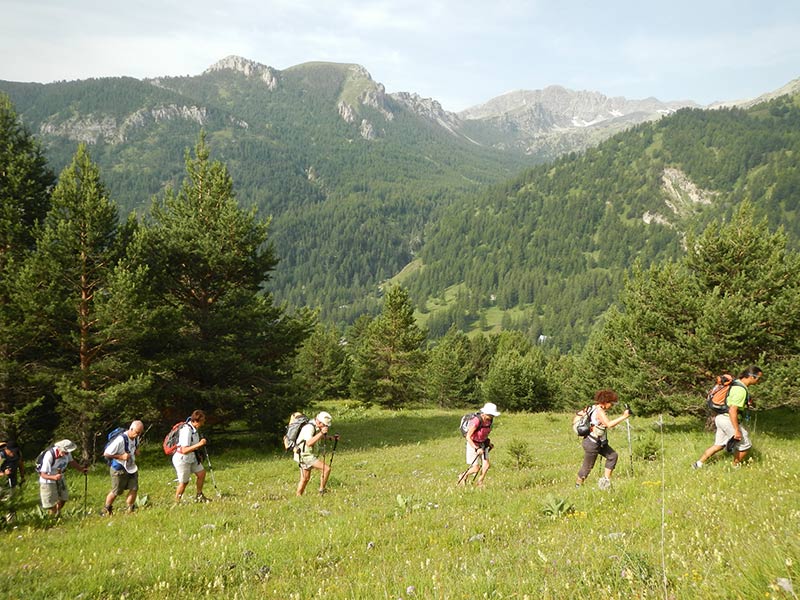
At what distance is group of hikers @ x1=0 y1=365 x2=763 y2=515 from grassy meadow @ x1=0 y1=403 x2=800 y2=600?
56cm

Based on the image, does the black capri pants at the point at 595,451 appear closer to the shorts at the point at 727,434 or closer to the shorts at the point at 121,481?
the shorts at the point at 727,434

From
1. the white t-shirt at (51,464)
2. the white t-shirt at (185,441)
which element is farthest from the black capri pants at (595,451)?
the white t-shirt at (51,464)

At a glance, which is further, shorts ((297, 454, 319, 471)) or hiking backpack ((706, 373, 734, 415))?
shorts ((297, 454, 319, 471))

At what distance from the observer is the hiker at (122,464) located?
10.9 metres

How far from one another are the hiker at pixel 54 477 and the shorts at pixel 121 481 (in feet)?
2.37

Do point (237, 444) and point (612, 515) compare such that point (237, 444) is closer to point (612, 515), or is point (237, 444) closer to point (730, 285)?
point (612, 515)

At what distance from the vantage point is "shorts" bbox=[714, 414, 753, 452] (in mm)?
10094

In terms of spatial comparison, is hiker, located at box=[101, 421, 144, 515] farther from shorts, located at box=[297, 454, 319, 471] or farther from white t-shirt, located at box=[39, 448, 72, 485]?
shorts, located at box=[297, 454, 319, 471]

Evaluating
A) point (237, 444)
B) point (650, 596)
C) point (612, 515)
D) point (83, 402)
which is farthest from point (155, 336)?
point (650, 596)

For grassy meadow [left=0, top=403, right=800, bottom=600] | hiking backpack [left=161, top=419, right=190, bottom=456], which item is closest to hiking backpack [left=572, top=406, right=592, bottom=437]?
grassy meadow [left=0, top=403, right=800, bottom=600]

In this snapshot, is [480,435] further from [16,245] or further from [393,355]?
[393,355]

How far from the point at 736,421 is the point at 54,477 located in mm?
15657

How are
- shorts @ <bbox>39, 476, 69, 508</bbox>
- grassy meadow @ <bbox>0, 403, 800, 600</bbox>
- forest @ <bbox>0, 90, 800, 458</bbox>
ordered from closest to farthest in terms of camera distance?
grassy meadow @ <bbox>0, 403, 800, 600</bbox>, shorts @ <bbox>39, 476, 69, 508</bbox>, forest @ <bbox>0, 90, 800, 458</bbox>

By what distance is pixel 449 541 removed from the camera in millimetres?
7098
